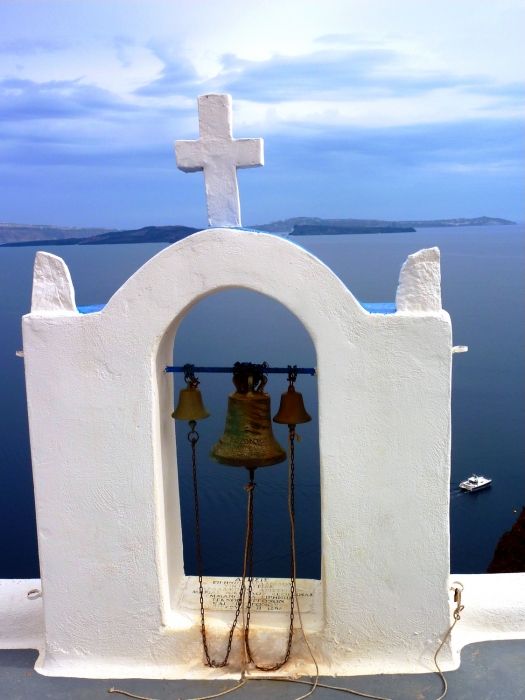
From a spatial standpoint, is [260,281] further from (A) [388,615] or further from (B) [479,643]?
(B) [479,643]

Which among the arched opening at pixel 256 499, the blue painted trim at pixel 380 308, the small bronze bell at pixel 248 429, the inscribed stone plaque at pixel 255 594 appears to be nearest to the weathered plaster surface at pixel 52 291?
the small bronze bell at pixel 248 429

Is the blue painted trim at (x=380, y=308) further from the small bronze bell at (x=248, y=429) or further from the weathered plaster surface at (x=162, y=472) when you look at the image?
the small bronze bell at (x=248, y=429)

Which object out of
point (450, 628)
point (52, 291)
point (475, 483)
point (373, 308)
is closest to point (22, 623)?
point (52, 291)

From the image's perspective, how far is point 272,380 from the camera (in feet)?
88.4

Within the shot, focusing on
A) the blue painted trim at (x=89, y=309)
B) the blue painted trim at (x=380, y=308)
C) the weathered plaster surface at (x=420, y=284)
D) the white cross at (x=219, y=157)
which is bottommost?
the blue painted trim at (x=380, y=308)

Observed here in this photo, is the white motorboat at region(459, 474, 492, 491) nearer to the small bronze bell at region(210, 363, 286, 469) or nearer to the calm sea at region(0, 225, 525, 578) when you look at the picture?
the calm sea at region(0, 225, 525, 578)

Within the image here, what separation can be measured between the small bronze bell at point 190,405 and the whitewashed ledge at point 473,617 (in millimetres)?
1509

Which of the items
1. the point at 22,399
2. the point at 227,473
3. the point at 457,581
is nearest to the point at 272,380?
the point at 227,473

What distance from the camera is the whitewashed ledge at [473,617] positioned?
4.29 m

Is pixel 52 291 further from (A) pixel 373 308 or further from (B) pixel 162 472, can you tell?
(A) pixel 373 308

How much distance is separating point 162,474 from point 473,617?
1.98 metres

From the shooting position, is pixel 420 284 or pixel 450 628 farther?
pixel 450 628

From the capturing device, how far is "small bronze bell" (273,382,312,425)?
4.01 m

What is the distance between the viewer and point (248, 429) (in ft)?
13.0
